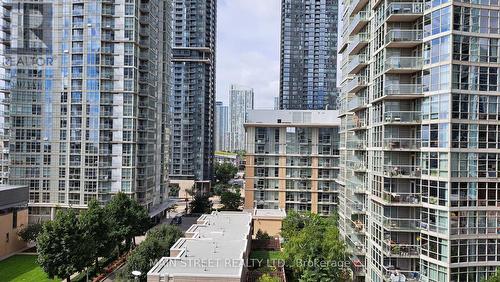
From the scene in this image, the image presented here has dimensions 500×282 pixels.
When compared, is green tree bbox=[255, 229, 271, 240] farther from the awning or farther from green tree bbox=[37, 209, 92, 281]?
green tree bbox=[37, 209, 92, 281]

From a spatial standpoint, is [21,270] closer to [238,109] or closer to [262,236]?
[262,236]

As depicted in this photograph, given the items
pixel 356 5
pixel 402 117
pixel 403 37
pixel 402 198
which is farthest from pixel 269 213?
pixel 403 37

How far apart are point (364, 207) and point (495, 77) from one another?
11834 mm

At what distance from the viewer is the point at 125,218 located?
34875 millimetres

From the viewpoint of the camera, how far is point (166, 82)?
54.9m

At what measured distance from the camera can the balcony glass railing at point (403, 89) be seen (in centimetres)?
2098

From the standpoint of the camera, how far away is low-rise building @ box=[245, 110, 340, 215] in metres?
47.7

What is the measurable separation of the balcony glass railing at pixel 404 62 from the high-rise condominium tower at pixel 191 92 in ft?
202

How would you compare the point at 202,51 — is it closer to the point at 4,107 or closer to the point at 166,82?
the point at 166,82

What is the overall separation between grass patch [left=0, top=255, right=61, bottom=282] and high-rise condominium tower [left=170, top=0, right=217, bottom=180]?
4535cm

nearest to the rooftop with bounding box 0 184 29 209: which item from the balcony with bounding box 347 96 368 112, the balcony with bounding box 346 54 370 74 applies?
the balcony with bounding box 347 96 368 112

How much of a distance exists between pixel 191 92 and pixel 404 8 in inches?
2470

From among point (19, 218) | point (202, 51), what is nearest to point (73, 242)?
point (19, 218)

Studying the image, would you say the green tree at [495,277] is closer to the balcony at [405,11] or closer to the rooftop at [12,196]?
the balcony at [405,11]
